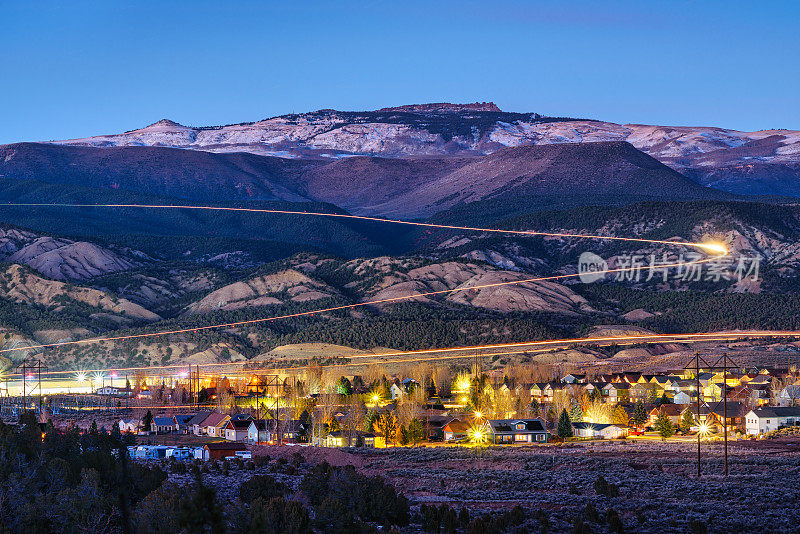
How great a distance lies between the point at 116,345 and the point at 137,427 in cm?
6707

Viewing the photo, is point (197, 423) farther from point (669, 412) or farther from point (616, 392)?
point (616, 392)

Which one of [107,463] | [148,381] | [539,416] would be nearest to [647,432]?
[539,416]

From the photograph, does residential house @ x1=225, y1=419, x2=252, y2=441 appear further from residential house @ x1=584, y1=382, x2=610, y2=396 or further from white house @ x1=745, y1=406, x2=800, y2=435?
white house @ x1=745, y1=406, x2=800, y2=435

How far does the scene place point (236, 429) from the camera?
92.9 meters

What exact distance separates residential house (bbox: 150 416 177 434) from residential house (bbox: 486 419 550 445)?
26556 millimetres

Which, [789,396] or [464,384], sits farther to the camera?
[464,384]

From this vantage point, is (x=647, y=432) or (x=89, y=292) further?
(x=89, y=292)

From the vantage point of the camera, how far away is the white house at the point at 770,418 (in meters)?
89.8

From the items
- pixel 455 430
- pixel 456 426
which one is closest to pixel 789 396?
pixel 456 426

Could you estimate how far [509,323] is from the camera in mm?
166625

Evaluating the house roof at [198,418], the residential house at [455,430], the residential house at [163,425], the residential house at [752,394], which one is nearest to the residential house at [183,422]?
the house roof at [198,418]

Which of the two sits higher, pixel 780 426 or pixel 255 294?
pixel 255 294

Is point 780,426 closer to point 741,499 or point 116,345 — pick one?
point 741,499

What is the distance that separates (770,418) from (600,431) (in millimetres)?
12996
